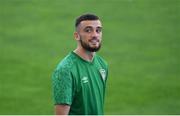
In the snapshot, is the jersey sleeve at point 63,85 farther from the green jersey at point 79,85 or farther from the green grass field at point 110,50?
the green grass field at point 110,50

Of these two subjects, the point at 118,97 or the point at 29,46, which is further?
the point at 29,46

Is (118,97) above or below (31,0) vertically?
below

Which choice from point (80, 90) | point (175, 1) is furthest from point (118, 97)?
point (80, 90)

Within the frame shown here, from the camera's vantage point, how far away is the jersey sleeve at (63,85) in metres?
6.42

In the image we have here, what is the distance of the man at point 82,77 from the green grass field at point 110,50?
210 inches

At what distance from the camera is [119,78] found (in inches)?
543

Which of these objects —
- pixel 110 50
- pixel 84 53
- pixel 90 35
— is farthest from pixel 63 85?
pixel 110 50

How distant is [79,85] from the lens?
258 inches

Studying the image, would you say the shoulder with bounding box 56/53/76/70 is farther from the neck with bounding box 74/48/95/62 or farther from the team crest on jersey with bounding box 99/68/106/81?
the team crest on jersey with bounding box 99/68/106/81

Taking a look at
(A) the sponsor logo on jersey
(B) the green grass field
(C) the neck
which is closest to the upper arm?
(A) the sponsor logo on jersey

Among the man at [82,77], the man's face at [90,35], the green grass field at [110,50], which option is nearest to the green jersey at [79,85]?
the man at [82,77]

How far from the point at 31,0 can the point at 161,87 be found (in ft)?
16.7

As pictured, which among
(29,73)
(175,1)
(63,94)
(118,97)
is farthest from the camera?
(175,1)

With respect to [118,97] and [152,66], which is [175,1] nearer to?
[152,66]
